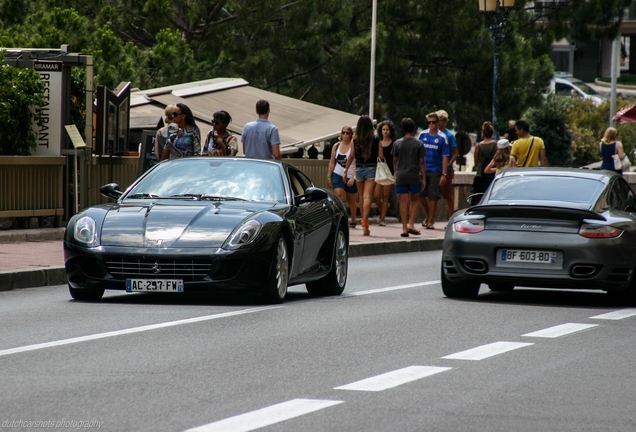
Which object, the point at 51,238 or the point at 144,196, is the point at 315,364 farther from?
the point at 51,238

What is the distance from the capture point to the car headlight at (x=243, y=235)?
11312 millimetres

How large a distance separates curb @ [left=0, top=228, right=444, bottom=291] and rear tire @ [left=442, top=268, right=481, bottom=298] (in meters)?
3.97

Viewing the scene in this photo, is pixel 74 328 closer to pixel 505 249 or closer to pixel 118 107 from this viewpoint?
pixel 505 249

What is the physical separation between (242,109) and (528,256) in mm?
15296

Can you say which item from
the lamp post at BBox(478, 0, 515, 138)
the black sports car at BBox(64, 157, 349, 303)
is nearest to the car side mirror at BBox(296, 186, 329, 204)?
the black sports car at BBox(64, 157, 349, 303)

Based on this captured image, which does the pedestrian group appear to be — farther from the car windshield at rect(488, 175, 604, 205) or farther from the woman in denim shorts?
the car windshield at rect(488, 175, 604, 205)

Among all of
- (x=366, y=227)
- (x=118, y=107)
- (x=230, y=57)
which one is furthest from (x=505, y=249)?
(x=230, y=57)

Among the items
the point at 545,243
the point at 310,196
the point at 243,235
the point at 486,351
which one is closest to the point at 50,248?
the point at 310,196

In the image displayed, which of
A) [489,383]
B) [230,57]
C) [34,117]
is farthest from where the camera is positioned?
[230,57]

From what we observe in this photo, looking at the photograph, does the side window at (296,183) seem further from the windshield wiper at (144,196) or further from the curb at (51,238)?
the curb at (51,238)

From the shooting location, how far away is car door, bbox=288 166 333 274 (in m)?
Answer: 12.4

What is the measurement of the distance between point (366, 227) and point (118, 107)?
14.3 ft

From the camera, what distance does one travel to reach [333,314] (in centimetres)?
1127

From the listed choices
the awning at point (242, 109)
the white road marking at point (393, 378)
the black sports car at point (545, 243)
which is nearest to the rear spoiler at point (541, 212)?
the black sports car at point (545, 243)
